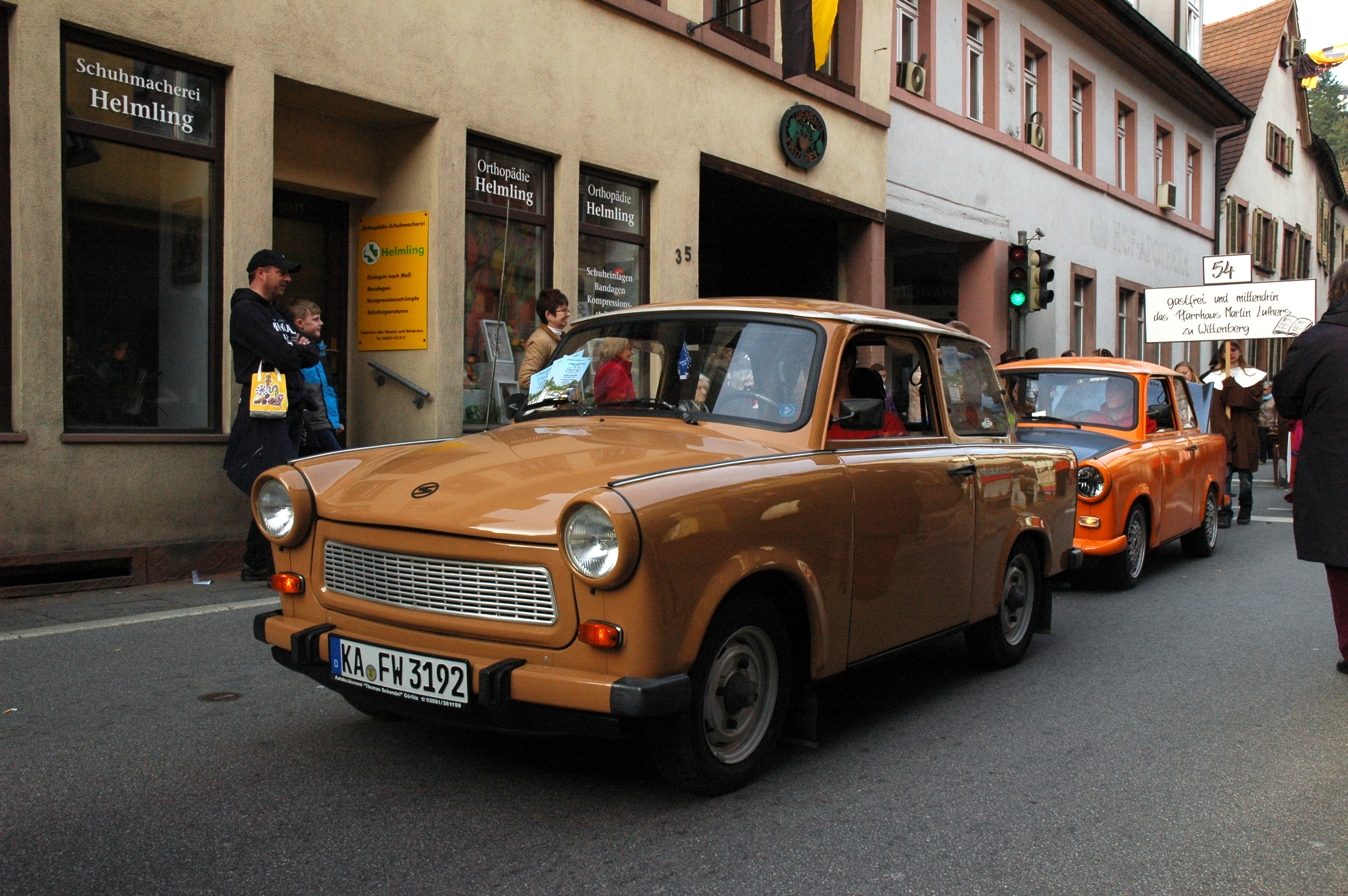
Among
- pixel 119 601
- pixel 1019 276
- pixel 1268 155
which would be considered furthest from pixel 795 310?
pixel 1268 155

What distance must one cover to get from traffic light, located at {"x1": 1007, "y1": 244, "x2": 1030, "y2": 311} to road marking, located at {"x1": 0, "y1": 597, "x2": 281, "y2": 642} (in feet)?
47.5

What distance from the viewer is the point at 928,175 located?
18.2m

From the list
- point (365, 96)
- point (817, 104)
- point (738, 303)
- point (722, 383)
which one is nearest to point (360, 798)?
point (722, 383)

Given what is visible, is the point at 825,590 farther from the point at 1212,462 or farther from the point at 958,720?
the point at 1212,462

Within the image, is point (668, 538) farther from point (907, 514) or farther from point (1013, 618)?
point (1013, 618)

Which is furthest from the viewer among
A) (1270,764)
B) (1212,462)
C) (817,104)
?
(817,104)

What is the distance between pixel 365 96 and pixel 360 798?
719 centimetres

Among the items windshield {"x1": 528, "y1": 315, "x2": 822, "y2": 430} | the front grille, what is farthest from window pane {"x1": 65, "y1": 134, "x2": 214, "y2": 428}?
the front grille

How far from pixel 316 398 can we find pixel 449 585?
5518mm

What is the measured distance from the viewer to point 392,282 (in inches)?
414

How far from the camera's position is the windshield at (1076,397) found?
9.07 m

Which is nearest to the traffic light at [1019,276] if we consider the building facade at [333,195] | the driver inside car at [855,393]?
the building facade at [333,195]

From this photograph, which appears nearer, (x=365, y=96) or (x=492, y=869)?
(x=492, y=869)

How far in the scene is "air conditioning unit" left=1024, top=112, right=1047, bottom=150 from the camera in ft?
70.0
